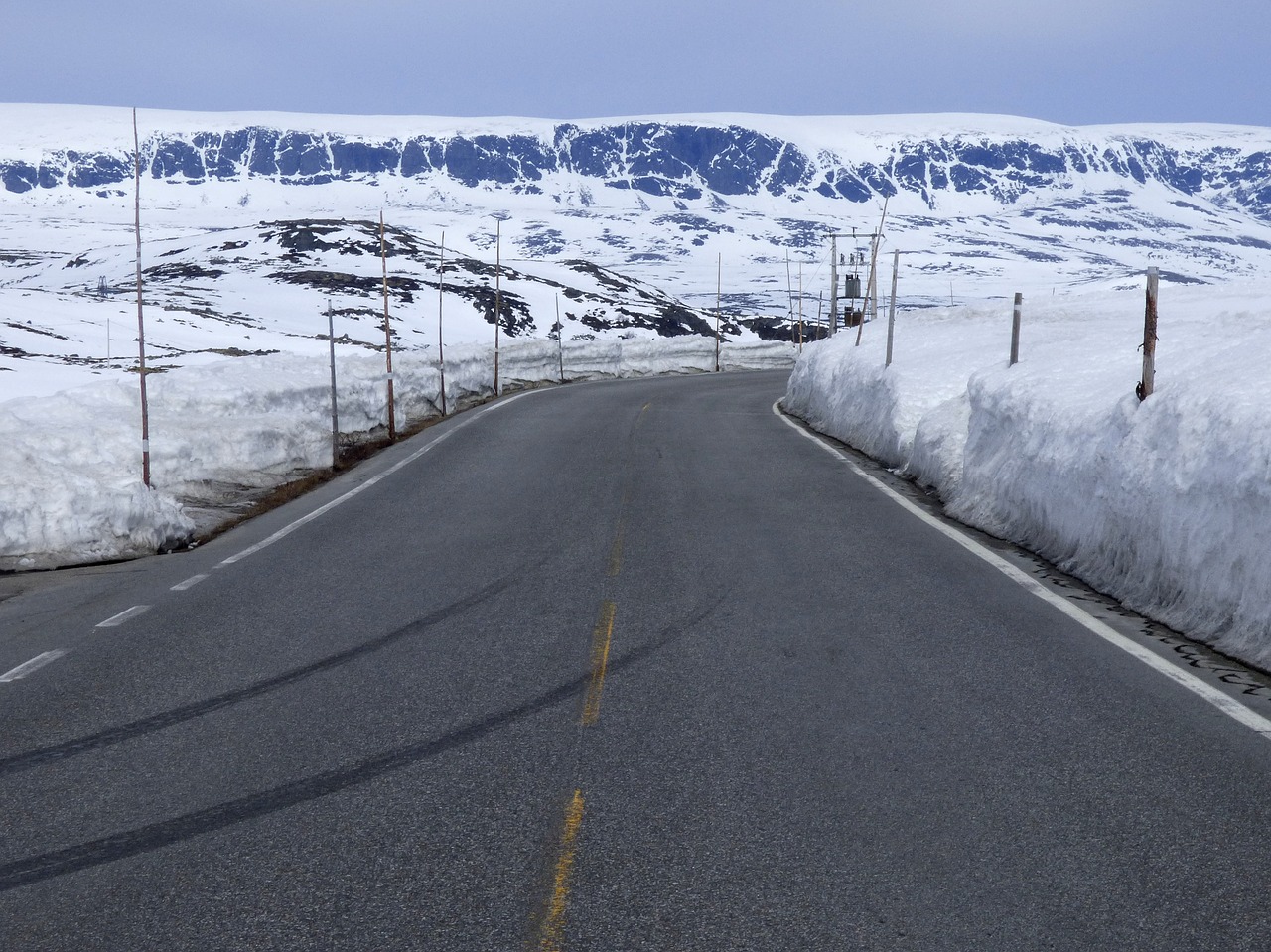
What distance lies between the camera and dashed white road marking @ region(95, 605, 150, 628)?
8422 mm

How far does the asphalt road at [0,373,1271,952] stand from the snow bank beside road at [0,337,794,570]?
47.7 inches

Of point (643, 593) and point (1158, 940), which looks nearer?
point (1158, 940)

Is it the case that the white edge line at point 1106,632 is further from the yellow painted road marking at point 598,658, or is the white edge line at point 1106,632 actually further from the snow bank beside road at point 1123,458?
the yellow painted road marking at point 598,658

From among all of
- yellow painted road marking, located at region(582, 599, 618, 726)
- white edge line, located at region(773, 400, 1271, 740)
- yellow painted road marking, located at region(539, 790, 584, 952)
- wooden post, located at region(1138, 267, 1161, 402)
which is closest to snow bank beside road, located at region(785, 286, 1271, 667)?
wooden post, located at region(1138, 267, 1161, 402)

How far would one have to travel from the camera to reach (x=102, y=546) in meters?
11.3

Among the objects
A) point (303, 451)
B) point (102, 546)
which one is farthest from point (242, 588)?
point (303, 451)

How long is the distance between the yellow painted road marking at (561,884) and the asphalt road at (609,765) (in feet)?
0.06

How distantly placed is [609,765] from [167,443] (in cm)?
1183

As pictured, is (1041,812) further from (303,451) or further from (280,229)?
(280,229)

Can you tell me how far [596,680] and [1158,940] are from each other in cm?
348

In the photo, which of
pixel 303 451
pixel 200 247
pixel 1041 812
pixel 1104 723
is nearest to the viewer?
pixel 1041 812

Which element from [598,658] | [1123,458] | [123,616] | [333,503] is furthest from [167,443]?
[1123,458]

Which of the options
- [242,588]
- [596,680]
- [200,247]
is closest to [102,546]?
[242,588]

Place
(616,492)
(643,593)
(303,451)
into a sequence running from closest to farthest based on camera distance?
(643,593) → (616,492) → (303,451)
